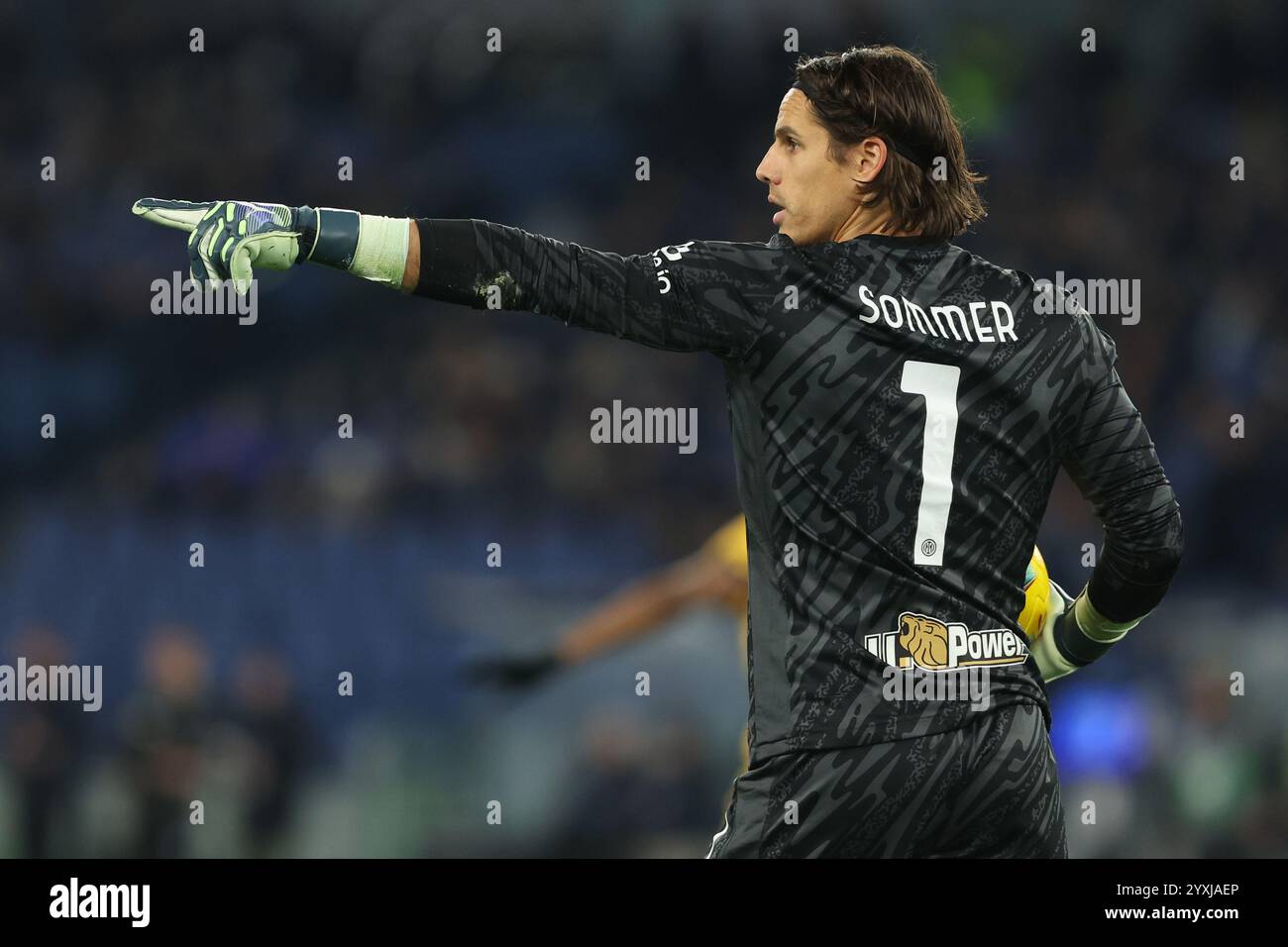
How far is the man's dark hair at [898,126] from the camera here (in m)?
2.94

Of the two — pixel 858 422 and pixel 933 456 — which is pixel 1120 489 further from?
pixel 858 422

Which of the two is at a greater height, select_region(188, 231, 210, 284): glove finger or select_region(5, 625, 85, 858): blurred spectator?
select_region(188, 231, 210, 284): glove finger

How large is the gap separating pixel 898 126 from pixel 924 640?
95 cm

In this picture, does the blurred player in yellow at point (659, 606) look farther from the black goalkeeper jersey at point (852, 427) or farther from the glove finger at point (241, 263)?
the glove finger at point (241, 263)

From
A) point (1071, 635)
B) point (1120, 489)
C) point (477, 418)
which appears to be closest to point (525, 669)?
point (477, 418)

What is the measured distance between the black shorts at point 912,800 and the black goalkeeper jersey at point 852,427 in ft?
0.14

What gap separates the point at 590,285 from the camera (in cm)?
279

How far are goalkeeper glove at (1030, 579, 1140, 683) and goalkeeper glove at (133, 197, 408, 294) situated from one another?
157 cm

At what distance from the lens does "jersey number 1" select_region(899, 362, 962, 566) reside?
282 centimetres

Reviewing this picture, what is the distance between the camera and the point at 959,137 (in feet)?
9.88

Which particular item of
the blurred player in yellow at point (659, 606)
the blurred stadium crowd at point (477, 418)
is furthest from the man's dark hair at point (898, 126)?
the blurred stadium crowd at point (477, 418)

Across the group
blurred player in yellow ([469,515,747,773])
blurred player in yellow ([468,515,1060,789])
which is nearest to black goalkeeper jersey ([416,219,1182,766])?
blurred player in yellow ([468,515,1060,789])

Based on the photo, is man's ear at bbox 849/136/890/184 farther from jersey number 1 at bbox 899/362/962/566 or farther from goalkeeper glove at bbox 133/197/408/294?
goalkeeper glove at bbox 133/197/408/294

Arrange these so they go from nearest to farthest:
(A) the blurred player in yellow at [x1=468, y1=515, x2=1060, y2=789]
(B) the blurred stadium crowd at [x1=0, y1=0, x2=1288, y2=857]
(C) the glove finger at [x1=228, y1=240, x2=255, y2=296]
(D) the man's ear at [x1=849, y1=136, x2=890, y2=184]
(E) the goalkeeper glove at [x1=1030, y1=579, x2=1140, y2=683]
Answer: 1. (C) the glove finger at [x1=228, y1=240, x2=255, y2=296]
2. (D) the man's ear at [x1=849, y1=136, x2=890, y2=184]
3. (E) the goalkeeper glove at [x1=1030, y1=579, x2=1140, y2=683]
4. (A) the blurred player in yellow at [x1=468, y1=515, x2=1060, y2=789]
5. (B) the blurred stadium crowd at [x1=0, y1=0, x2=1288, y2=857]
